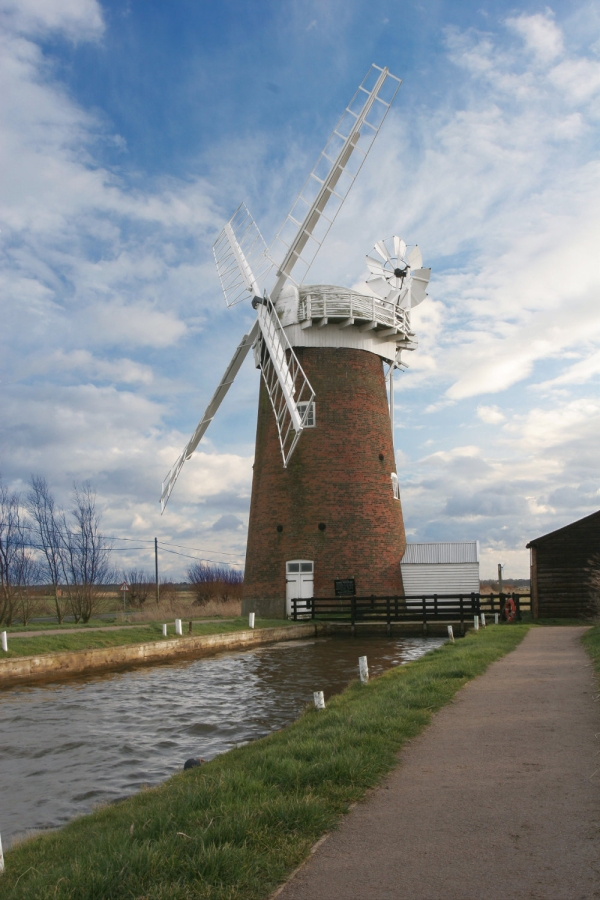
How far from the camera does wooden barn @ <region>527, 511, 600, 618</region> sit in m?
A: 24.3

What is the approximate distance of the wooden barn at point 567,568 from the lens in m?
24.3

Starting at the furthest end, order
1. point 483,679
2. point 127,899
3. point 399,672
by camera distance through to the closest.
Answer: point 399,672
point 483,679
point 127,899

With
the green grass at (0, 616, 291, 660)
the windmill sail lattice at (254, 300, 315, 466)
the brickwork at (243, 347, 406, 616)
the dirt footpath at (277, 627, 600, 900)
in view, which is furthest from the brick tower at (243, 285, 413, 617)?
the dirt footpath at (277, 627, 600, 900)

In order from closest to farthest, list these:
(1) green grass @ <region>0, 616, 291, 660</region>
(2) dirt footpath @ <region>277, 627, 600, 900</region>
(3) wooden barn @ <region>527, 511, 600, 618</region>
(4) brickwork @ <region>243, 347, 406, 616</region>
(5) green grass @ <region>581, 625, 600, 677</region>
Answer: (2) dirt footpath @ <region>277, 627, 600, 900</region> < (5) green grass @ <region>581, 625, 600, 677</region> < (1) green grass @ <region>0, 616, 291, 660</region> < (3) wooden barn @ <region>527, 511, 600, 618</region> < (4) brickwork @ <region>243, 347, 406, 616</region>

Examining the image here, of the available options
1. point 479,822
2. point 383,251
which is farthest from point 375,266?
point 479,822

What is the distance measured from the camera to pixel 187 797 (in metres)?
4.96

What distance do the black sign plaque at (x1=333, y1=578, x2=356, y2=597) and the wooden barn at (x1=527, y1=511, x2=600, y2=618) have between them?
6.12 metres

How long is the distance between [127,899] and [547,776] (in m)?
3.25

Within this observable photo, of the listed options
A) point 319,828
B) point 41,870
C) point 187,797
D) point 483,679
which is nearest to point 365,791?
point 319,828

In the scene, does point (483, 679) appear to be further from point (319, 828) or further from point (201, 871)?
point (201, 871)

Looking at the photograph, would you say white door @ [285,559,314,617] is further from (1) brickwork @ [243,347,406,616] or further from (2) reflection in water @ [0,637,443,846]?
(2) reflection in water @ [0,637,443,846]

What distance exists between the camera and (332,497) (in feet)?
80.8

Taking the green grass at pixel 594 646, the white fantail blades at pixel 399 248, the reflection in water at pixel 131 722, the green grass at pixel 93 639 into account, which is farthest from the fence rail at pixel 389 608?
the white fantail blades at pixel 399 248

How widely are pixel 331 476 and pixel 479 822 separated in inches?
803
